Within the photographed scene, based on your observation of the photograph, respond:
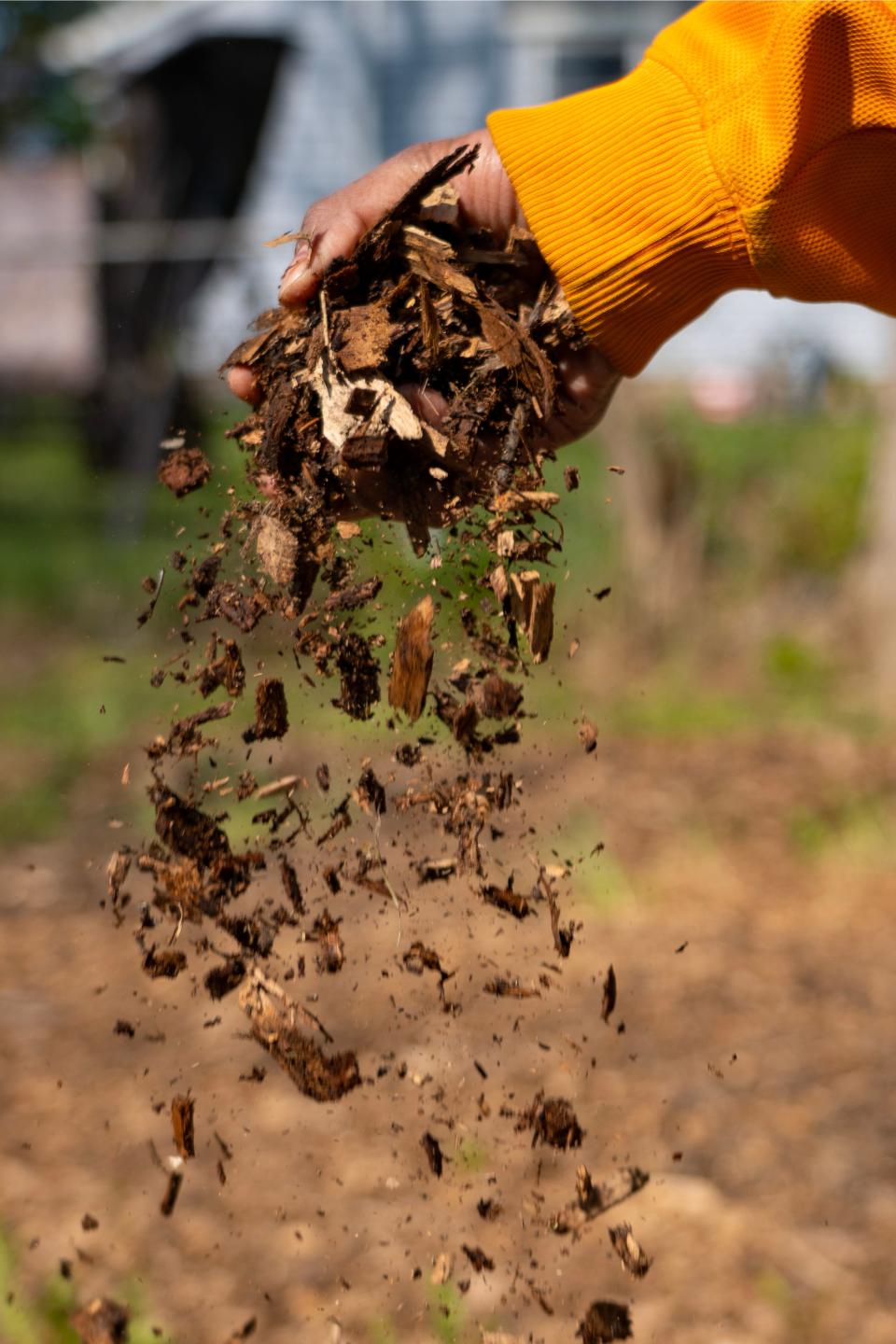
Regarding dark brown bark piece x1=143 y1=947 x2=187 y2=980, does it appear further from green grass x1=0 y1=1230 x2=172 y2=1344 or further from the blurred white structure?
the blurred white structure

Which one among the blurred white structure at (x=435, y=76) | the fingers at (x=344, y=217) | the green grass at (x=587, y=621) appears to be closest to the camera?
the fingers at (x=344, y=217)

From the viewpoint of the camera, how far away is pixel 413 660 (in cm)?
171

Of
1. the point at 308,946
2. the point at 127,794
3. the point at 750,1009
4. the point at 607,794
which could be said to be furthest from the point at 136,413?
the point at 750,1009

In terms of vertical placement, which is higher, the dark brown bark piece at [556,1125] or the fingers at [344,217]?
the fingers at [344,217]

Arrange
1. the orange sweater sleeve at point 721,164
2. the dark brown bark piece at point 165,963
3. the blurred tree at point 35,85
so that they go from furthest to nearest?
1. the blurred tree at point 35,85
2. the dark brown bark piece at point 165,963
3. the orange sweater sleeve at point 721,164

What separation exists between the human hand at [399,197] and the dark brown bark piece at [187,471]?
174 mm

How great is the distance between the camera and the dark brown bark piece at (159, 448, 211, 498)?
1.87 metres

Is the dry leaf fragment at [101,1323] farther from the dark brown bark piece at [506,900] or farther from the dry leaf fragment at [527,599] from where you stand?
the dry leaf fragment at [527,599]

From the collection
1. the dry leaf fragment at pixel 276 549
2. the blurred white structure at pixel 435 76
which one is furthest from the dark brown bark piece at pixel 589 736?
the blurred white structure at pixel 435 76

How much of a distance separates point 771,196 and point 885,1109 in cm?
157

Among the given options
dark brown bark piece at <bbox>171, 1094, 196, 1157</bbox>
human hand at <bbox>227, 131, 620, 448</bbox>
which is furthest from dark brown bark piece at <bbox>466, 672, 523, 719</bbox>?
dark brown bark piece at <bbox>171, 1094, 196, 1157</bbox>

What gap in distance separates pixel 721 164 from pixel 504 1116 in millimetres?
1525

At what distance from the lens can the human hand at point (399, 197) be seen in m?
1.64

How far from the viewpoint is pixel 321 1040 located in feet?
8.22
